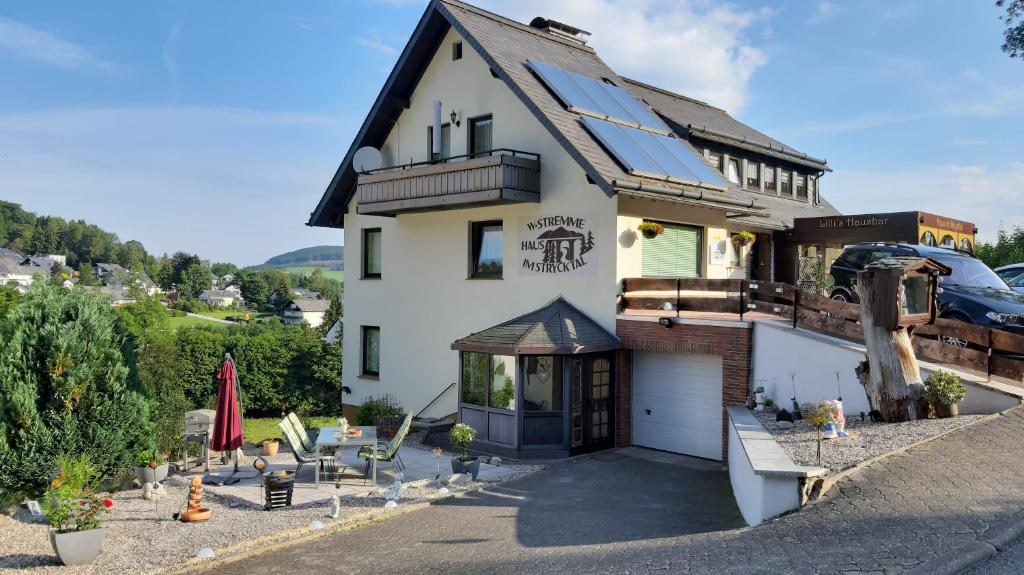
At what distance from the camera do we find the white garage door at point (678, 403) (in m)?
16.0

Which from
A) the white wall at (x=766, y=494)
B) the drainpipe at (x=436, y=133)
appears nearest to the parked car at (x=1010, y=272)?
the white wall at (x=766, y=494)

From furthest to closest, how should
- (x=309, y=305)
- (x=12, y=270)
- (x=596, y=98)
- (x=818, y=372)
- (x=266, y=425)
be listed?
1. (x=309, y=305)
2. (x=12, y=270)
3. (x=266, y=425)
4. (x=596, y=98)
5. (x=818, y=372)

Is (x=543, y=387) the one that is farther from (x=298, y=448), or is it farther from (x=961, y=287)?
(x=961, y=287)

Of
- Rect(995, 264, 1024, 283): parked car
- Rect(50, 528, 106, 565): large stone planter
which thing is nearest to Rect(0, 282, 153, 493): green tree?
Rect(50, 528, 106, 565): large stone planter

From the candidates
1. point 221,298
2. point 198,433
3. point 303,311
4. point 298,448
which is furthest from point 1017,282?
point 221,298

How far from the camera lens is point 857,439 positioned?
11.1 m

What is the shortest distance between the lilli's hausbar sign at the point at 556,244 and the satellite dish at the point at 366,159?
17.6 ft

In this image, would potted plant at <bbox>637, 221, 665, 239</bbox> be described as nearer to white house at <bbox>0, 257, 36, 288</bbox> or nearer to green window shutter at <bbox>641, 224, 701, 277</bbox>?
green window shutter at <bbox>641, 224, 701, 277</bbox>

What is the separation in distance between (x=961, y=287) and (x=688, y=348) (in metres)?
5.70

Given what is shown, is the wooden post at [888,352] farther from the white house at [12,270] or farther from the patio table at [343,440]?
the white house at [12,270]

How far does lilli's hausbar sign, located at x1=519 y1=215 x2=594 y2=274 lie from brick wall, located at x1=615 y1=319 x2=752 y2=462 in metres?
1.82

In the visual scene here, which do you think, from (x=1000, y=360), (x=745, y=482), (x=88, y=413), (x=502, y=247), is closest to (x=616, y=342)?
(x=502, y=247)

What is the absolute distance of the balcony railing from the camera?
55.6 ft

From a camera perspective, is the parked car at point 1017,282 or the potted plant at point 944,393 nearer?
the potted plant at point 944,393
